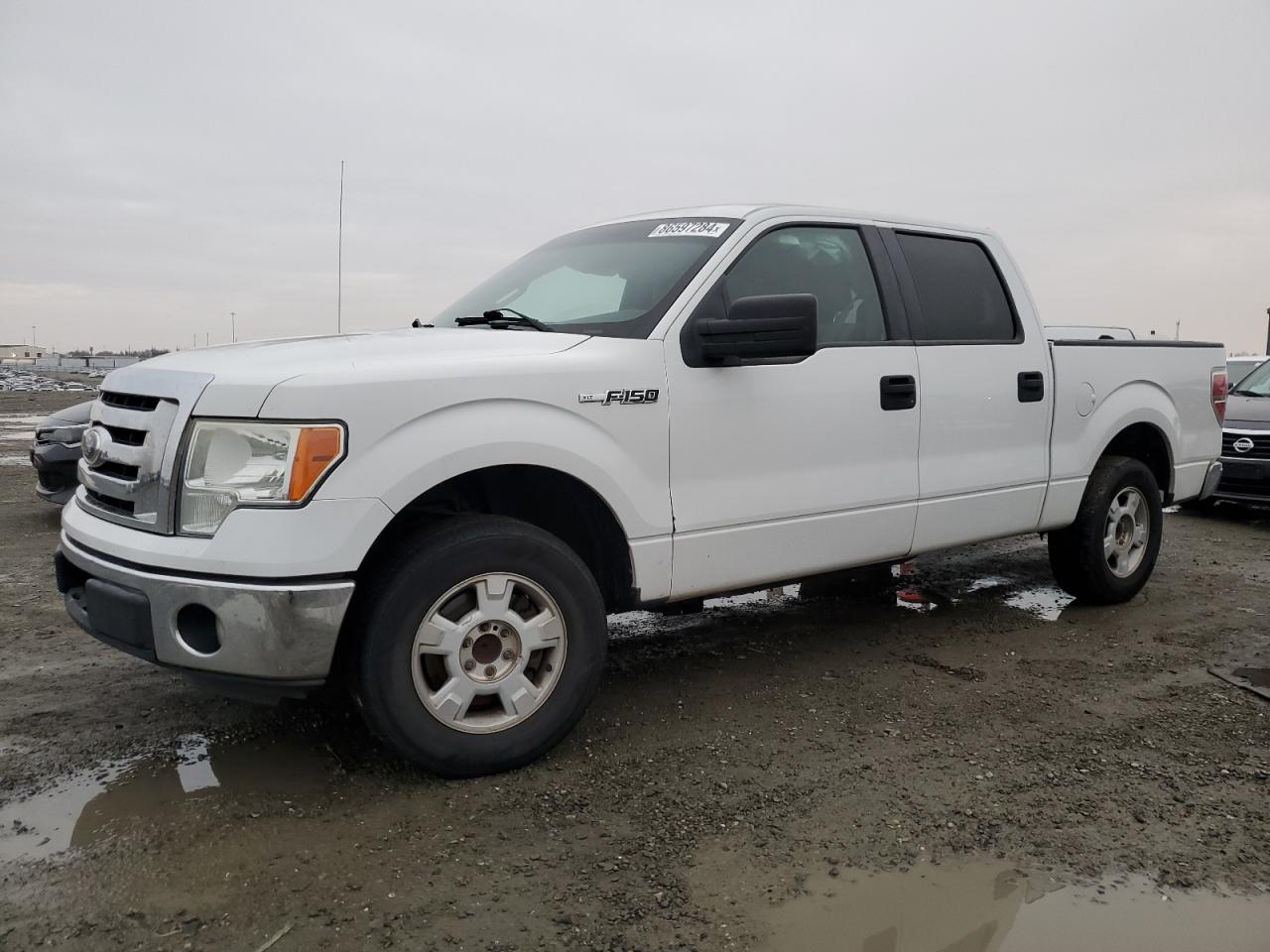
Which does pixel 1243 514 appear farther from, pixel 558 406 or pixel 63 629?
pixel 63 629

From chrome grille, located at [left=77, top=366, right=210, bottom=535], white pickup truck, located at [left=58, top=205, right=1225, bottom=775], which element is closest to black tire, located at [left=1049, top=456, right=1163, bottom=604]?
white pickup truck, located at [left=58, top=205, right=1225, bottom=775]

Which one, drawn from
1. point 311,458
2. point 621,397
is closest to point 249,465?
point 311,458

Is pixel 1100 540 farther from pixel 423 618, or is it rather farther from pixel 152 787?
pixel 152 787

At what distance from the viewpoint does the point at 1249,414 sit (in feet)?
30.4

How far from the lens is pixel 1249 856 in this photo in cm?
282

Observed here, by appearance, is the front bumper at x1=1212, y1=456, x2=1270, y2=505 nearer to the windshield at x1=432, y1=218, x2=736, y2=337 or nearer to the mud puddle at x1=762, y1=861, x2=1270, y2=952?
the windshield at x1=432, y1=218, x2=736, y2=337

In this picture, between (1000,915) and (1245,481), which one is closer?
(1000,915)

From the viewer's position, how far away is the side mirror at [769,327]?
350 cm

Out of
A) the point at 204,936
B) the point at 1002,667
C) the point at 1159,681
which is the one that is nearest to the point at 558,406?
the point at 204,936

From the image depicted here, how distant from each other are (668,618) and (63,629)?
299 centimetres

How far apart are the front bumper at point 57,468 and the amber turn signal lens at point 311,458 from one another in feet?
18.0

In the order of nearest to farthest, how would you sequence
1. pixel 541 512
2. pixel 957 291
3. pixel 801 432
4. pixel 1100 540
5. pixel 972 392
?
pixel 541 512 < pixel 801 432 < pixel 972 392 < pixel 957 291 < pixel 1100 540

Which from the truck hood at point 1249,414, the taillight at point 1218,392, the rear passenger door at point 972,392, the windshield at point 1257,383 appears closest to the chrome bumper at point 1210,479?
the taillight at point 1218,392

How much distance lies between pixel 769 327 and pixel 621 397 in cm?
56
